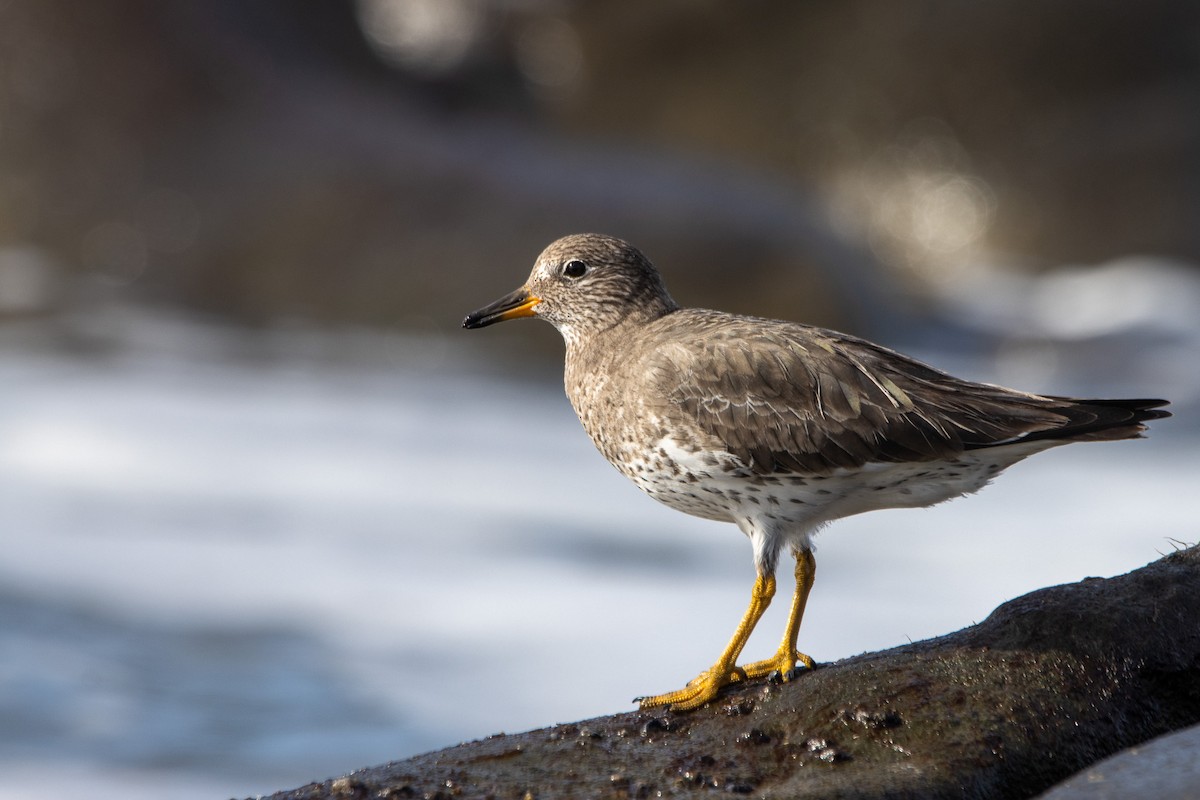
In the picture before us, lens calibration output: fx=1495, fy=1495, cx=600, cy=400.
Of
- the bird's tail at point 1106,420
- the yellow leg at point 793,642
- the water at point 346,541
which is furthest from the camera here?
the water at point 346,541

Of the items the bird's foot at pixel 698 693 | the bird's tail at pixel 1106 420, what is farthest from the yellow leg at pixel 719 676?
the bird's tail at pixel 1106 420

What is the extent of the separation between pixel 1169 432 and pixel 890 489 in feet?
36.0

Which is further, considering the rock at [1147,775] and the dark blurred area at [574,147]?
the dark blurred area at [574,147]

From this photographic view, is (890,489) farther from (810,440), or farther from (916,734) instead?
(916,734)

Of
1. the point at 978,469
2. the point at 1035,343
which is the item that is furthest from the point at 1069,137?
the point at 978,469

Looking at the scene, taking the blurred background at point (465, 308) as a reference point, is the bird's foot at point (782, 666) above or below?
below

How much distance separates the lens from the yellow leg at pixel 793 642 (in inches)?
248

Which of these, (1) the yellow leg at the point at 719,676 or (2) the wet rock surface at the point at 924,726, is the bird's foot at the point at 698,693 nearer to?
(1) the yellow leg at the point at 719,676

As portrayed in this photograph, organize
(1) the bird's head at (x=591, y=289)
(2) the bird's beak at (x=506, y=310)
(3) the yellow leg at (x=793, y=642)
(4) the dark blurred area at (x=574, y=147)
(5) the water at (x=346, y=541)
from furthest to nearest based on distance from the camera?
(4) the dark blurred area at (x=574, y=147) → (5) the water at (x=346, y=541) → (2) the bird's beak at (x=506, y=310) → (1) the bird's head at (x=591, y=289) → (3) the yellow leg at (x=793, y=642)

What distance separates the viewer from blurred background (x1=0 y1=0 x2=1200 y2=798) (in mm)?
11867

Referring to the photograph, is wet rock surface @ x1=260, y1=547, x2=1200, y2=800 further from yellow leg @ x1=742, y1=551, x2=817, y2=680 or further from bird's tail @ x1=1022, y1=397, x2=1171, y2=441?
bird's tail @ x1=1022, y1=397, x2=1171, y2=441

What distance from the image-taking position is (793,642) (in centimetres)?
634

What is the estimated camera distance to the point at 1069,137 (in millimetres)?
21047

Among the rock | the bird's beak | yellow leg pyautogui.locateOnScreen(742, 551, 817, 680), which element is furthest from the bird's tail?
the bird's beak
